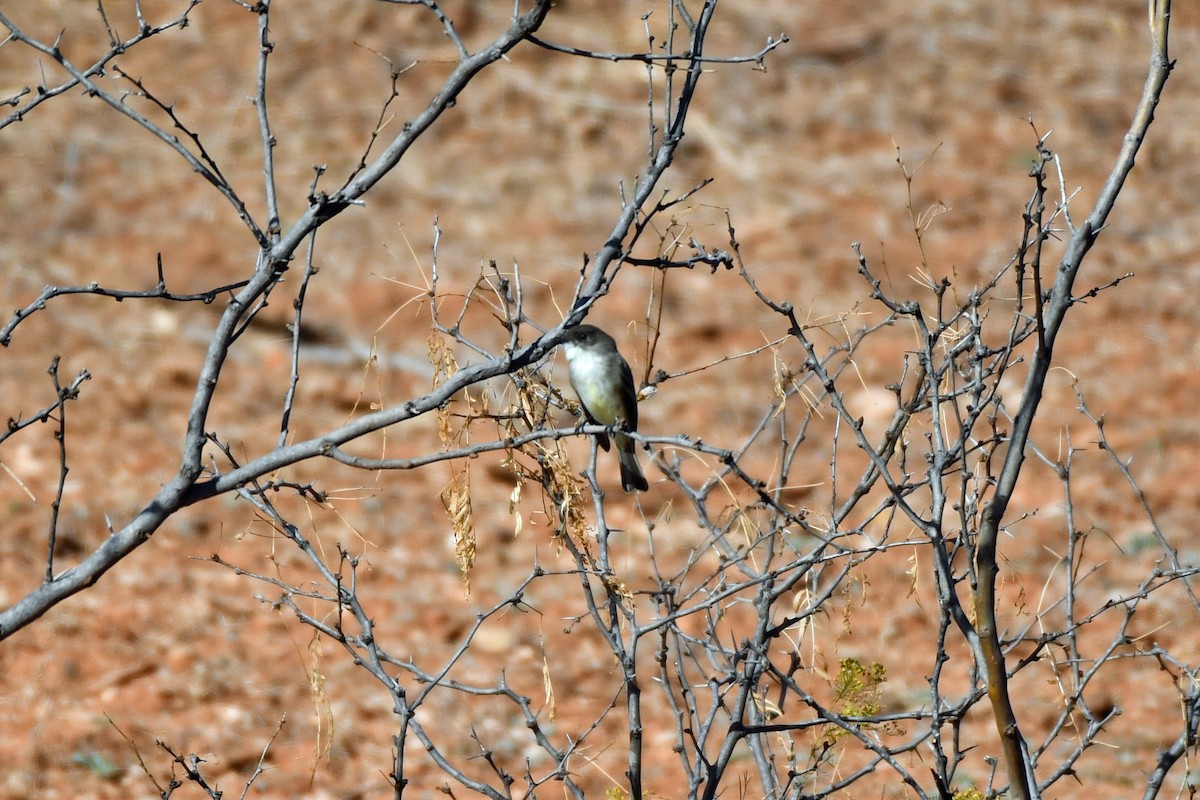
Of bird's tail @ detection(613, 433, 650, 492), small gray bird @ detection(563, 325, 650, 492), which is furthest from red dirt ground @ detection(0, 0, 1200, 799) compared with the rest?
bird's tail @ detection(613, 433, 650, 492)

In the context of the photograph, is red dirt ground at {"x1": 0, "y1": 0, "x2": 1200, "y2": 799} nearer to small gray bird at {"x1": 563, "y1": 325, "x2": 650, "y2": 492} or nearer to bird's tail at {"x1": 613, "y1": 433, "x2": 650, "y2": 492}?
small gray bird at {"x1": 563, "y1": 325, "x2": 650, "y2": 492}

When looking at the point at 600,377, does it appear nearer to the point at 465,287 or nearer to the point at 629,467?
the point at 629,467

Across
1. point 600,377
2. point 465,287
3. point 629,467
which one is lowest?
point 629,467

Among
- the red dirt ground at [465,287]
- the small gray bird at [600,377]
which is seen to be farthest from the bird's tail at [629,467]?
the red dirt ground at [465,287]

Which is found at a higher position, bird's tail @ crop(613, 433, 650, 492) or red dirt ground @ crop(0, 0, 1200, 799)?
red dirt ground @ crop(0, 0, 1200, 799)

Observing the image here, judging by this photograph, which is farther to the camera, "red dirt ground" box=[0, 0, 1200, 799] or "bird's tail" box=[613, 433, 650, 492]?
"red dirt ground" box=[0, 0, 1200, 799]

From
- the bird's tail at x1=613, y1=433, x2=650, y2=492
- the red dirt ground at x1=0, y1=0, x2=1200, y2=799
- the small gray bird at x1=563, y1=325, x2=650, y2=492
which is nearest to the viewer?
the bird's tail at x1=613, y1=433, x2=650, y2=492

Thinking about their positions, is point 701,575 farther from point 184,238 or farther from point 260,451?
point 184,238

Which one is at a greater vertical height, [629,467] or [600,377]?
[600,377]

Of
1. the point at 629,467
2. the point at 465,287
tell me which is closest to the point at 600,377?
the point at 629,467

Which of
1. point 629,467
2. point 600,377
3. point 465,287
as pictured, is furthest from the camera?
point 465,287

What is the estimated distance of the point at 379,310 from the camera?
8.98m

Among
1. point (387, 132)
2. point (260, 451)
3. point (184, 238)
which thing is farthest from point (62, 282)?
point (387, 132)

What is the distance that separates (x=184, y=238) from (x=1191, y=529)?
6.66 metres
